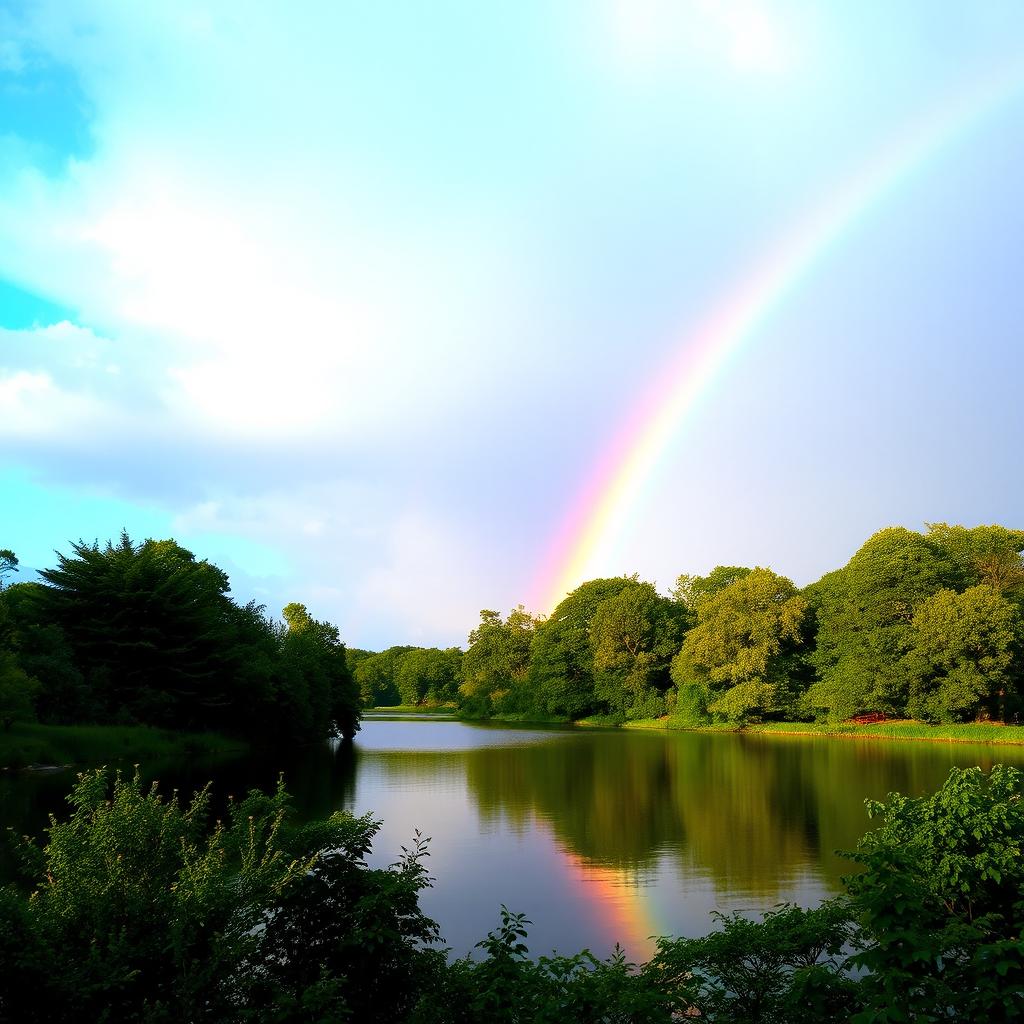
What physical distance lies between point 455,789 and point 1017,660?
3738 cm

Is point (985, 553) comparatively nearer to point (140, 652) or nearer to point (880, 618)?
point (880, 618)

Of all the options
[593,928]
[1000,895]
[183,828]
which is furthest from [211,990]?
[593,928]

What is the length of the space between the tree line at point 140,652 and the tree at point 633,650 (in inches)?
1265

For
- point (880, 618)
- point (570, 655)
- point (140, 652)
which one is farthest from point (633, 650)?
point (140, 652)

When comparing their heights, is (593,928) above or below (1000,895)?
below

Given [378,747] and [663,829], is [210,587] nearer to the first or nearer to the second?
[378,747]

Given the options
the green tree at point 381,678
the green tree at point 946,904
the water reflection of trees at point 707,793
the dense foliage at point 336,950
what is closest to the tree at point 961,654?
the water reflection of trees at point 707,793

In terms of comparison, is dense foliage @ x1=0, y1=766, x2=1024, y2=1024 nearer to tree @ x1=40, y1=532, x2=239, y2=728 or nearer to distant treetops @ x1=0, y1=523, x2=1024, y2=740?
distant treetops @ x1=0, y1=523, x2=1024, y2=740

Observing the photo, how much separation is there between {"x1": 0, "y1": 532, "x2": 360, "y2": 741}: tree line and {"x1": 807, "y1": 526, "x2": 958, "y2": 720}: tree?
33040 mm

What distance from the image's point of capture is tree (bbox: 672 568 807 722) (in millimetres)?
57594

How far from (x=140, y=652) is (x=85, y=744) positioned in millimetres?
9226

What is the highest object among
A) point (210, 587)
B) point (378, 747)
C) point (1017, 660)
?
point (210, 587)

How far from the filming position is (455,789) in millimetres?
27312

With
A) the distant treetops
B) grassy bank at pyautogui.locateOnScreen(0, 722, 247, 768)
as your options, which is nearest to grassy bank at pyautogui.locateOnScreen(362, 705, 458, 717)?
the distant treetops
